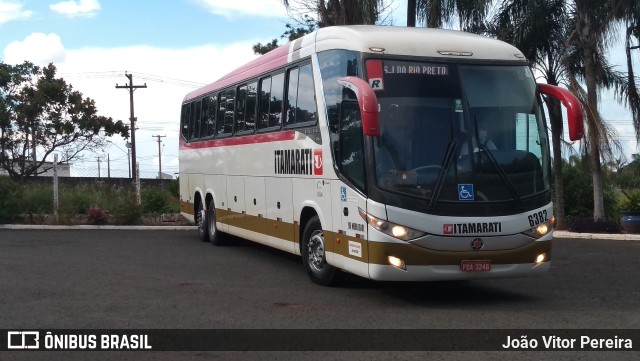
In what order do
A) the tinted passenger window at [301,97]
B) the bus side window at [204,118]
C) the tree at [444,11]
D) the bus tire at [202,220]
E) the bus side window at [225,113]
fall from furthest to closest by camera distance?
1. the tree at [444,11]
2. the bus tire at [202,220]
3. the bus side window at [204,118]
4. the bus side window at [225,113]
5. the tinted passenger window at [301,97]

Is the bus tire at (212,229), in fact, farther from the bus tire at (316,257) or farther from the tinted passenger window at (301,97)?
the bus tire at (316,257)

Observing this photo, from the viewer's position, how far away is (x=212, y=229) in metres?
17.5

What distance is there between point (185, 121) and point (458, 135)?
37.4 feet

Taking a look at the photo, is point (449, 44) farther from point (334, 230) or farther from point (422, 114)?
point (334, 230)

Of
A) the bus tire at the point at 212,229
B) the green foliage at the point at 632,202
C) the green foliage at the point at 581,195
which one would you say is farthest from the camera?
the green foliage at the point at 581,195

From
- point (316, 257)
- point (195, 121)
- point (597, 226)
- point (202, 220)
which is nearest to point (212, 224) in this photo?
point (202, 220)

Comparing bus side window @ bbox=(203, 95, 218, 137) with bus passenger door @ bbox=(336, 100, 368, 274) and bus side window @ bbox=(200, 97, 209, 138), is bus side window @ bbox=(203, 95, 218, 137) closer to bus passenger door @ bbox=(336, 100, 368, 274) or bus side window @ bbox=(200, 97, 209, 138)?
bus side window @ bbox=(200, 97, 209, 138)

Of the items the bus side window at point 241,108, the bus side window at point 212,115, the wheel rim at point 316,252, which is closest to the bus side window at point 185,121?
the bus side window at point 212,115

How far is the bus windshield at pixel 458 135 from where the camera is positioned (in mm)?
9484

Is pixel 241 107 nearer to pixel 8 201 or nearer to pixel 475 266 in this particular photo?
pixel 475 266

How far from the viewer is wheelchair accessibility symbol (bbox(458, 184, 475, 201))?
9.46 meters

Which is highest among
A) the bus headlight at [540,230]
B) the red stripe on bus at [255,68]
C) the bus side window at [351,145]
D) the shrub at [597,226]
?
the red stripe on bus at [255,68]

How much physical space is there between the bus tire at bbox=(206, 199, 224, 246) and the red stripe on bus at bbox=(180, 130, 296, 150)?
1.40 m

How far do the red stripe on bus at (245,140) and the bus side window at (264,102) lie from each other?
0.21 meters
